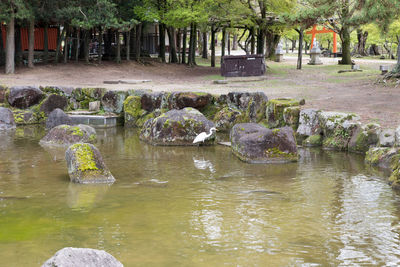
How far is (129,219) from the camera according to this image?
25.2 feet

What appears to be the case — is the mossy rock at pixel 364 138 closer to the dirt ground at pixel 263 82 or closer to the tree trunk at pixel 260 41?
the dirt ground at pixel 263 82

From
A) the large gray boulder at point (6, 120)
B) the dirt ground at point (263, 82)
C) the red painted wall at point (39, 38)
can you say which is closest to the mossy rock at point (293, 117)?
the dirt ground at point (263, 82)

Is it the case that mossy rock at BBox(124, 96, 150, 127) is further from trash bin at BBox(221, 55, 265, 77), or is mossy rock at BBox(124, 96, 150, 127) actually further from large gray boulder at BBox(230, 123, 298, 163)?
trash bin at BBox(221, 55, 265, 77)

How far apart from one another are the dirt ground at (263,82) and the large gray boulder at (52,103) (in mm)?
3312

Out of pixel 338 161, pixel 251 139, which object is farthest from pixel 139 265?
pixel 338 161

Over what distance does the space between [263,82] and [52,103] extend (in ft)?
32.1

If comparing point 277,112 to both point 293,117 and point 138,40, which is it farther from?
point 138,40

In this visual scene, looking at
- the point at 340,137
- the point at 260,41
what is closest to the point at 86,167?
the point at 340,137

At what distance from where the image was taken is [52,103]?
61.8ft

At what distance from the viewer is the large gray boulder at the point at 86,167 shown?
391 inches

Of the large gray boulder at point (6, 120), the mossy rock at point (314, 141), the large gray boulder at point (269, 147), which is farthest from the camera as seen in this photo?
the large gray boulder at point (6, 120)

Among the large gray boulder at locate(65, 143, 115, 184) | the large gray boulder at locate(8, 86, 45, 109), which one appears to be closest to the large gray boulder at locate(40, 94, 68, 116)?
the large gray boulder at locate(8, 86, 45, 109)

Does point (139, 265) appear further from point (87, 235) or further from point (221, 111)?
point (221, 111)

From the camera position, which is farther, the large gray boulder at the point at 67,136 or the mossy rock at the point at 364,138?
the large gray boulder at the point at 67,136
